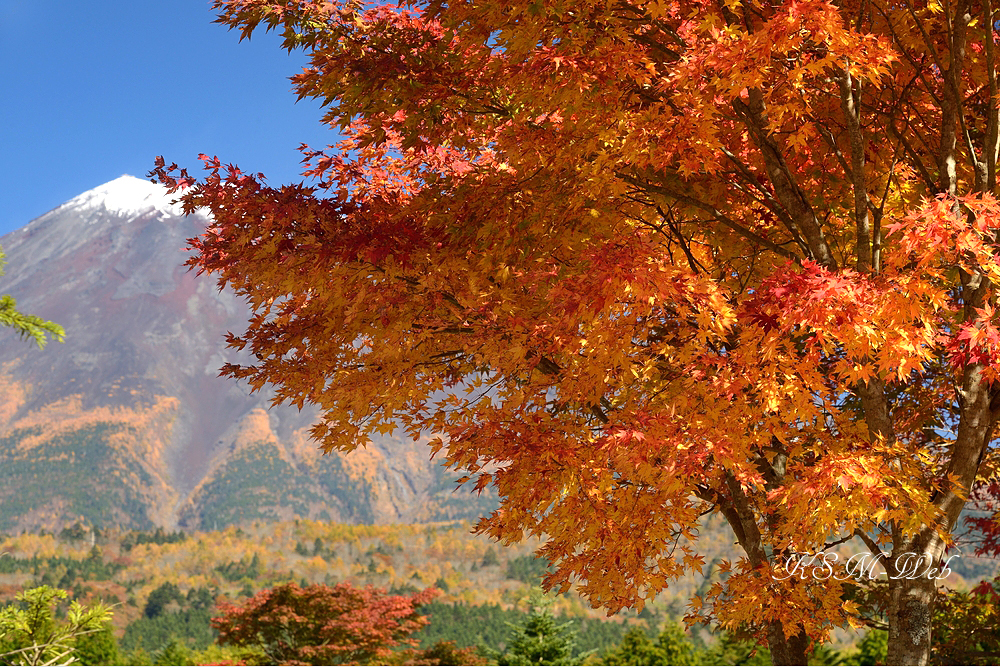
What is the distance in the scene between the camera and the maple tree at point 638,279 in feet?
11.9

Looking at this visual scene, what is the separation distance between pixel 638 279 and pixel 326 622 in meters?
11.0

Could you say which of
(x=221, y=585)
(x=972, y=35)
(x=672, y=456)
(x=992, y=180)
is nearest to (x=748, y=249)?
(x=992, y=180)

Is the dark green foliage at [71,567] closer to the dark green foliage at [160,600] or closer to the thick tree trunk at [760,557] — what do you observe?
A: the dark green foliage at [160,600]

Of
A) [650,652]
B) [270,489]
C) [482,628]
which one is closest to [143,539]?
[482,628]

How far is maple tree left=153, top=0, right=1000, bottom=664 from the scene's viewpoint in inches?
142

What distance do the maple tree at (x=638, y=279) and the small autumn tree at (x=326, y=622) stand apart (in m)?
8.37

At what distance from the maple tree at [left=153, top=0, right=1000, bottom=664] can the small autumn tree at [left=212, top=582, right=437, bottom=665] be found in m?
8.37

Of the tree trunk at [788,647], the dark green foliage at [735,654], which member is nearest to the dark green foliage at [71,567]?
the dark green foliage at [735,654]

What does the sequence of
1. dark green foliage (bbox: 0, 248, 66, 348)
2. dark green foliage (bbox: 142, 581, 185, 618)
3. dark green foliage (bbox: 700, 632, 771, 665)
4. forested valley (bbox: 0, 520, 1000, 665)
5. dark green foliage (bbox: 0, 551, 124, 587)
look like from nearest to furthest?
dark green foliage (bbox: 0, 248, 66, 348) < dark green foliage (bbox: 700, 632, 771, 665) < forested valley (bbox: 0, 520, 1000, 665) < dark green foliage (bbox: 142, 581, 185, 618) < dark green foliage (bbox: 0, 551, 124, 587)

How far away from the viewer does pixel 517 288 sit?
14.5 ft

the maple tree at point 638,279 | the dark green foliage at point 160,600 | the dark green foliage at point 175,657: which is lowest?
the dark green foliage at point 160,600

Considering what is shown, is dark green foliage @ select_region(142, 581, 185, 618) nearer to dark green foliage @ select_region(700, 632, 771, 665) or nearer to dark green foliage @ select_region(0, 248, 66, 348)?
dark green foliage @ select_region(0, 248, 66, 348)

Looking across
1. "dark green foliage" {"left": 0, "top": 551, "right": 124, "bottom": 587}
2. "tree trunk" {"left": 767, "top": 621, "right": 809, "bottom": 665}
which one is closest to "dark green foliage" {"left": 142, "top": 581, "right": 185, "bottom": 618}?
"dark green foliage" {"left": 0, "top": 551, "right": 124, "bottom": 587}

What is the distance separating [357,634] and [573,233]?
9.96 metres
